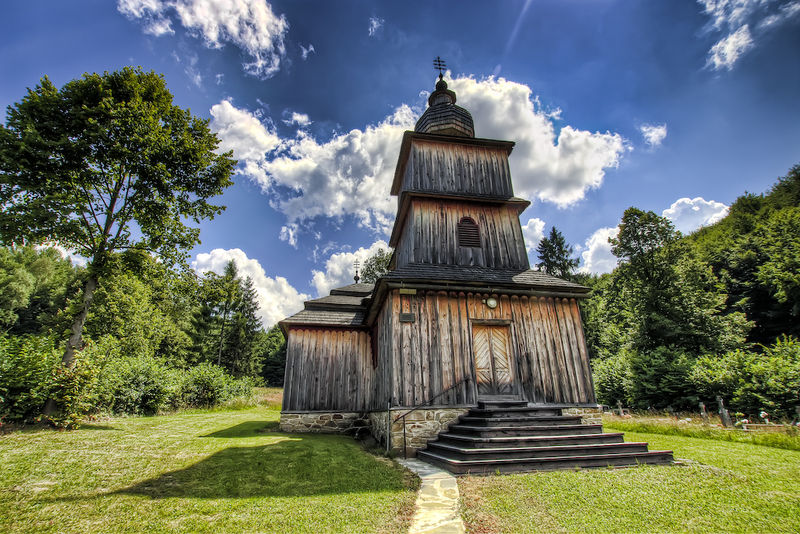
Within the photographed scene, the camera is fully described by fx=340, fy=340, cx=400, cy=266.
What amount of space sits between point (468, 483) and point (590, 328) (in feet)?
129

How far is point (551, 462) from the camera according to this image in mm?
6297

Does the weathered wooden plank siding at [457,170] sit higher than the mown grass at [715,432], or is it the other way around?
the weathered wooden plank siding at [457,170]

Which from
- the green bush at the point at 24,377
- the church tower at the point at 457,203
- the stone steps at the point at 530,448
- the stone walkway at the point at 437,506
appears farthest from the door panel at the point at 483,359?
the green bush at the point at 24,377

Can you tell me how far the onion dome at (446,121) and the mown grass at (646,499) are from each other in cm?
1312

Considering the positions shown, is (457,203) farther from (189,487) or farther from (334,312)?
(189,487)

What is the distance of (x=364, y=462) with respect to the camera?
7223mm

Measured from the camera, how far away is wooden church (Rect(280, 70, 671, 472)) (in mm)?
7465

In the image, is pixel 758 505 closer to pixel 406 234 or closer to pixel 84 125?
pixel 406 234

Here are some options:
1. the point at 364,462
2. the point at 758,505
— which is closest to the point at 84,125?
the point at 364,462

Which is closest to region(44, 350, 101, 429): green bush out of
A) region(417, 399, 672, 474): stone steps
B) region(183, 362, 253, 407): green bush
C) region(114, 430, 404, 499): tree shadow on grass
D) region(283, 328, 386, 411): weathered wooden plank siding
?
region(114, 430, 404, 499): tree shadow on grass

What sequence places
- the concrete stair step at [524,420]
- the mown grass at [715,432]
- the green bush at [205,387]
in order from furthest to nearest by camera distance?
the green bush at [205,387]
the mown grass at [715,432]
the concrete stair step at [524,420]

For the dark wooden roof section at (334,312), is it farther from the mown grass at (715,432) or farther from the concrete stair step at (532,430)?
the mown grass at (715,432)

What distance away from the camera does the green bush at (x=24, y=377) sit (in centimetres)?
921

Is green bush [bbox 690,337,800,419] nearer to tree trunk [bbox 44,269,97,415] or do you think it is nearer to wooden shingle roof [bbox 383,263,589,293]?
wooden shingle roof [bbox 383,263,589,293]
